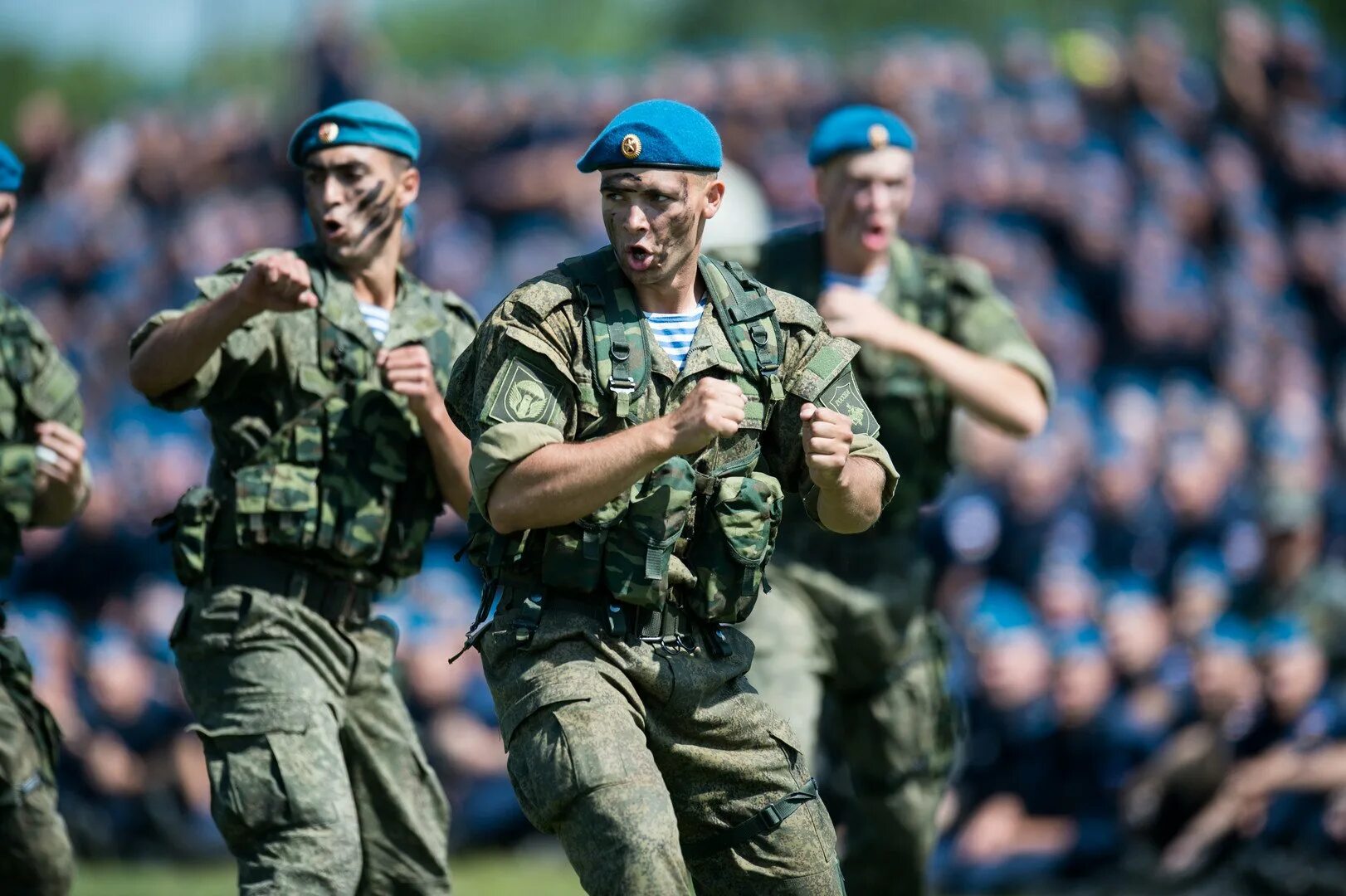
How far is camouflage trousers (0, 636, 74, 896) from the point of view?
19.3 ft

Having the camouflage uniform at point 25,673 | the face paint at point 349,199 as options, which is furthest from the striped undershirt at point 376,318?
the camouflage uniform at point 25,673

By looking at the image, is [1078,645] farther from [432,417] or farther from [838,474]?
[838,474]

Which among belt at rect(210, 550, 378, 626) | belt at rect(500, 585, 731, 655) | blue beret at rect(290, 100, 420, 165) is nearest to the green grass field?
belt at rect(210, 550, 378, 626)

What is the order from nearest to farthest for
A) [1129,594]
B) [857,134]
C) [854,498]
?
[854,498] < [857,134] < [1129,594]

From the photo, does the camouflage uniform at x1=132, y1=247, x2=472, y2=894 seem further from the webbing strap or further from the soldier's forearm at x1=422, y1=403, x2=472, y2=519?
the webbing strap

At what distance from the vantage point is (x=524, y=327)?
477cm

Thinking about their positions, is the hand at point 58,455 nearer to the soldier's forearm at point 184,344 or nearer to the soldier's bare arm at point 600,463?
the soldier's forearm at point 184,344

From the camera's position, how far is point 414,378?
5.63 m

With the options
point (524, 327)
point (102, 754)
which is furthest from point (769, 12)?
point (524, 327)

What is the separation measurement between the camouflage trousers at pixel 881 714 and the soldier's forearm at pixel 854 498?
198cm

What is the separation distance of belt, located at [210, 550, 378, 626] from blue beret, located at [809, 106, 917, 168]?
2330 millimetres

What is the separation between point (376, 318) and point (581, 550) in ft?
5.33

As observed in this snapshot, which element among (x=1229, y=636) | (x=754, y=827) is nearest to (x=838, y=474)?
(x=754, y=827)

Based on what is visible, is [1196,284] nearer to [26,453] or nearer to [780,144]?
[780,144]
